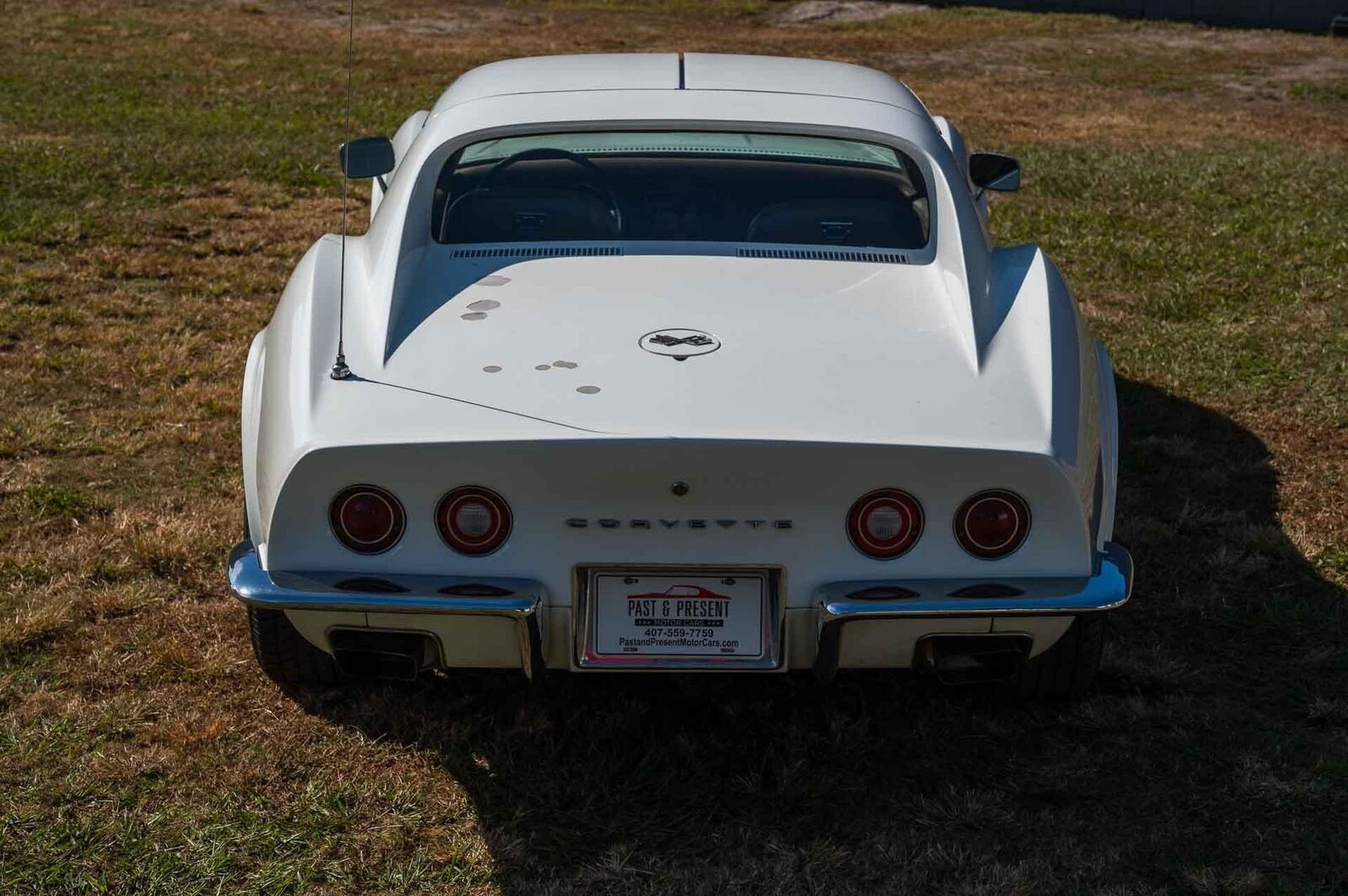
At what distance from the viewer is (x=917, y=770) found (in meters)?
3.21

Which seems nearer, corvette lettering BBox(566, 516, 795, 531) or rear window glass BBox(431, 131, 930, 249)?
corvette lettering BBox(566, 516, 795, 531)

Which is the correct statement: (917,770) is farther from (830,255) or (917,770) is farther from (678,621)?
(830,255)

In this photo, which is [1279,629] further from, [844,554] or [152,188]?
[152,188]

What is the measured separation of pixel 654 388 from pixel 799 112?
4.47 feet

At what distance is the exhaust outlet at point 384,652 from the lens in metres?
2.97

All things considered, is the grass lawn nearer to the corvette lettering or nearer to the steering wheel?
the corvette lettering

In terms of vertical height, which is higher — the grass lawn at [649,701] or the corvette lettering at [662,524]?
the corvette lettering at [662,524]

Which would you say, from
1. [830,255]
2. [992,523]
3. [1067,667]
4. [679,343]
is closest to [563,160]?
[830,255]

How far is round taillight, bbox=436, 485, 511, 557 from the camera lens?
2840mm

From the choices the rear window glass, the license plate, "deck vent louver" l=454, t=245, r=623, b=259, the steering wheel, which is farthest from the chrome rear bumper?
the steering wheel

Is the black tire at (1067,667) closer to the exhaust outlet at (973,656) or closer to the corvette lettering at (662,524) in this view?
the exhaust outlet at (973,656)

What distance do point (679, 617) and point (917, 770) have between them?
720mm

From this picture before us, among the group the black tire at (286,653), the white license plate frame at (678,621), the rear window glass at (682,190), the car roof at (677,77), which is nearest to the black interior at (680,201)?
the rear window glass at (682,190)

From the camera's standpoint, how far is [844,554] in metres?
2.86
